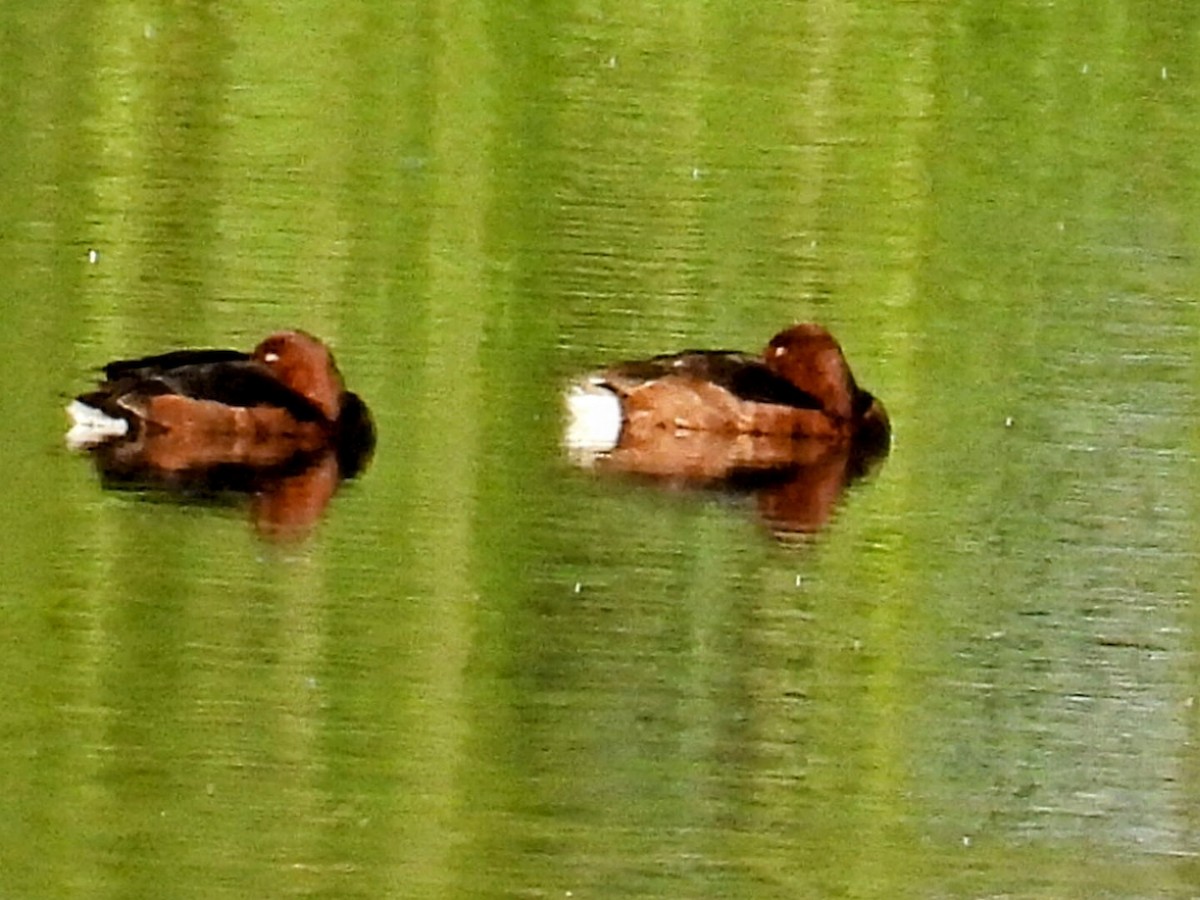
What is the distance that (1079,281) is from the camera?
1.52 meters

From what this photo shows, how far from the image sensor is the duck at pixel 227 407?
1449mm

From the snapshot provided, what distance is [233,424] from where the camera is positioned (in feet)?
4.89

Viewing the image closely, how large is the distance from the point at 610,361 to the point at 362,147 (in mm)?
262

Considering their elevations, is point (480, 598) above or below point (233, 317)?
below

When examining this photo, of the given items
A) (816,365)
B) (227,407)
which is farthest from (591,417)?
(227,407)

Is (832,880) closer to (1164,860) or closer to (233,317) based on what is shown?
(1164,860)

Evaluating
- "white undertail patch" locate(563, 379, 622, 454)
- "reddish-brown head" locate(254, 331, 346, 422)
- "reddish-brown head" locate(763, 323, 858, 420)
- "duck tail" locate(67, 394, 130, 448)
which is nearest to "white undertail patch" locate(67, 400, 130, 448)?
"duck tail" locate(67, 394, 130, 448)

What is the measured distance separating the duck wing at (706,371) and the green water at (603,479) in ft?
0.05

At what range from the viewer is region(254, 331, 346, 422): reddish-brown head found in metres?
1.45

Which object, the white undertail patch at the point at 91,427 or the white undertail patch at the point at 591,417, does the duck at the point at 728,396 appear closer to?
the white undertail patch at the point at 591,417

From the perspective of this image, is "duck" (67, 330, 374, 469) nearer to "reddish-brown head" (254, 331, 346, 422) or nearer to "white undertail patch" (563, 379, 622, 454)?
"reddish-brown head" (254, 331, 346, 422)

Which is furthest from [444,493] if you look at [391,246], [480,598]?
[391,246]

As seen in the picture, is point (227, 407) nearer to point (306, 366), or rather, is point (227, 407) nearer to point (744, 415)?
point (306, 366)

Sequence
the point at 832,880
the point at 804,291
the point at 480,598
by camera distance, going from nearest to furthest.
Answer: the point at 832,880 < the point at 480,598 < the point at 804,291
